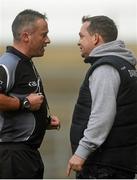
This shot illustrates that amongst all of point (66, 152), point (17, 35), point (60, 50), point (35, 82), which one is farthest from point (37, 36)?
point (66, 152)

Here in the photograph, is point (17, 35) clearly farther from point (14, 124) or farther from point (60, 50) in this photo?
point (60, 50)

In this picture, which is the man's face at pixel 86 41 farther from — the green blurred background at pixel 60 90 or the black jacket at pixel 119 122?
the green blurred background at pixel 60 90

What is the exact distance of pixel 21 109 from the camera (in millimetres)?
2205

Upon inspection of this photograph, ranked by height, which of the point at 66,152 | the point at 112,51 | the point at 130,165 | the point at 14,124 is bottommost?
the point at 66,152

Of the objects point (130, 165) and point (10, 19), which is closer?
point (130, 165)

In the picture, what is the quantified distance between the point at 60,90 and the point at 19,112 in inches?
34.8

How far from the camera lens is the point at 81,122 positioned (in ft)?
7.00

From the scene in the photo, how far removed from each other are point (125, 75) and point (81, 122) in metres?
0.33

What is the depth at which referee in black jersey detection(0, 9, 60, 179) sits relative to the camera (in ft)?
7.15

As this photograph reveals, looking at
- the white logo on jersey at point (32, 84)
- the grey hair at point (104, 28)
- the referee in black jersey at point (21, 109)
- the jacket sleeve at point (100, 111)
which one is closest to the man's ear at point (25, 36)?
the referee in black jersey at point (21, 109)

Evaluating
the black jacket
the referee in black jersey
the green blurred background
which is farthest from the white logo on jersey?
the green blurred background

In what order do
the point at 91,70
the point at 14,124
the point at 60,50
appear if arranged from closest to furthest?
the point at 91,70 → the point at 14,124 → the point at 60,50

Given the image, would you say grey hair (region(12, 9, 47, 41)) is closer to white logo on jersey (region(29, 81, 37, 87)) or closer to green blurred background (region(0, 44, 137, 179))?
white logo on jersey (region(29, 81, 37, 87))

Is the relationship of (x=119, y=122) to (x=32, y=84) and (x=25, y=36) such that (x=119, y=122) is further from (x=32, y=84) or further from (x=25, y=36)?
(x=25, y=36)
